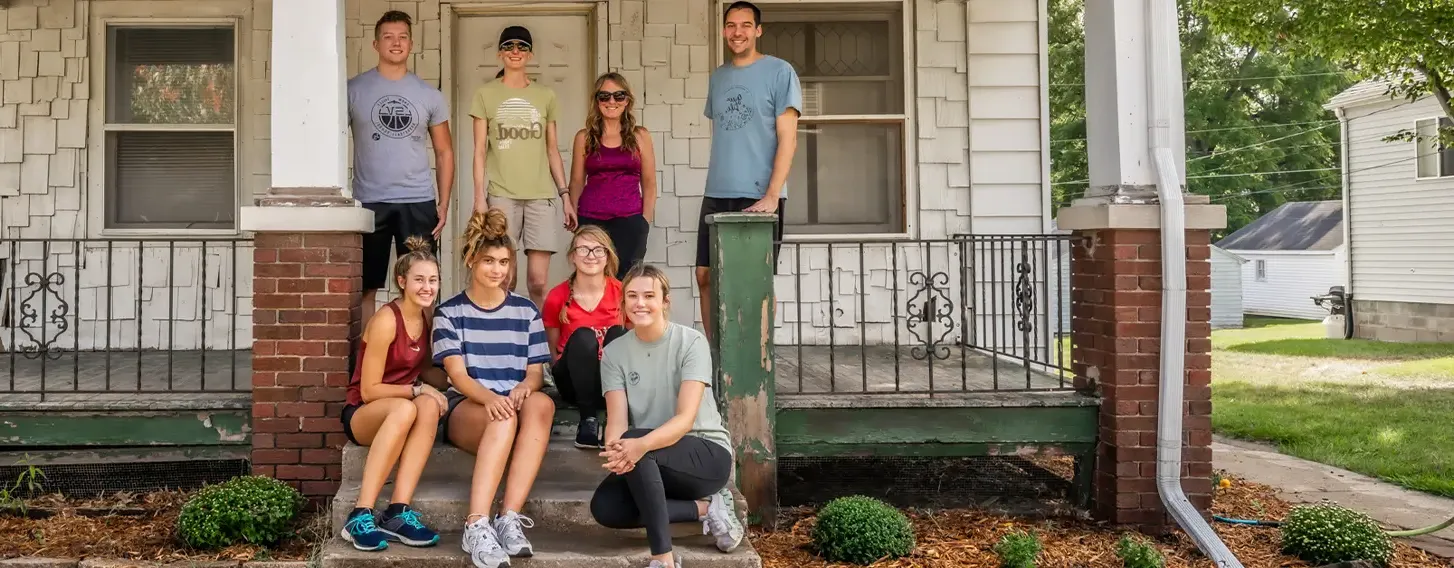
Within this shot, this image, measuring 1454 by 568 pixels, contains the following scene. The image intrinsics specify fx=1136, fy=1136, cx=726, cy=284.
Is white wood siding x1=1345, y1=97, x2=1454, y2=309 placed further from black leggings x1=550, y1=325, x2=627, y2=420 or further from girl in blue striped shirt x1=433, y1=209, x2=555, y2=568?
girl in blue striped shirt x1=433, y1=209, x2=555, y2=568

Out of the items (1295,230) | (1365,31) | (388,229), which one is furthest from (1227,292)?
(388,229)

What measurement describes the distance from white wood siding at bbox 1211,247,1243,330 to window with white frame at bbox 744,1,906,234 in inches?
927

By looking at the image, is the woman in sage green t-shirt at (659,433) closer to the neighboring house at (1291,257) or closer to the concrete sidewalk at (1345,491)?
the concrete sidewalk at (1345,491)

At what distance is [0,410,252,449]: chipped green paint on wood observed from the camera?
4.86 meters

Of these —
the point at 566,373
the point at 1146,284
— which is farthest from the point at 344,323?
the point at 1146,284

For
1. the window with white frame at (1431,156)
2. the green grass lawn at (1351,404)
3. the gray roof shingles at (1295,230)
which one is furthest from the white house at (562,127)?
the gray roof shingles at (1295,230)

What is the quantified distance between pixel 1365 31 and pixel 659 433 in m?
8.59

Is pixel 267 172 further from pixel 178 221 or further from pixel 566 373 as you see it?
pixel 566 373

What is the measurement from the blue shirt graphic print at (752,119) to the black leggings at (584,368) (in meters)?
1.16

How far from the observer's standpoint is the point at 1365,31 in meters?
9.66

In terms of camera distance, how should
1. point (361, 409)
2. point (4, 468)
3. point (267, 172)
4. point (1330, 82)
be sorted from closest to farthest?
1. point (361, 409)
2. point (4, 468)
3. point (267, 172)
4. point (1330, 82)

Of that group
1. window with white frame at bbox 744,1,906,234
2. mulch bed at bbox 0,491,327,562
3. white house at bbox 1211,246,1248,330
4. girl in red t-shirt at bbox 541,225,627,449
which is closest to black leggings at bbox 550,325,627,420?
girl in red t-shirt at bbox 541,225,627,449

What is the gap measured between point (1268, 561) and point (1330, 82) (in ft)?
111

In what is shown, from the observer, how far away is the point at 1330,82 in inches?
1325
